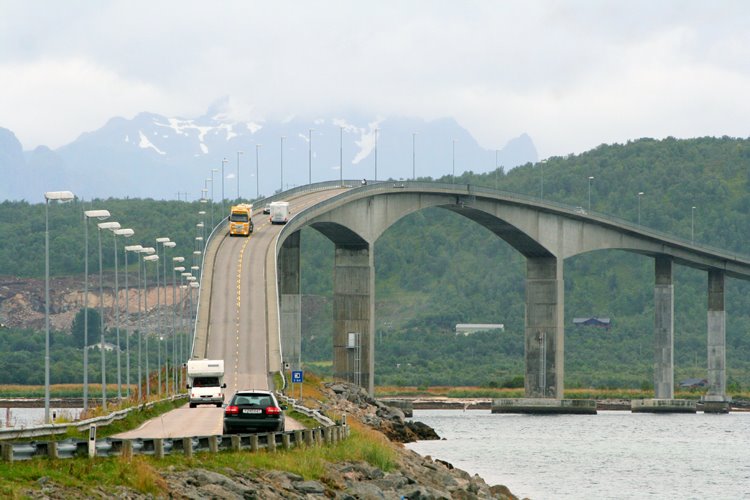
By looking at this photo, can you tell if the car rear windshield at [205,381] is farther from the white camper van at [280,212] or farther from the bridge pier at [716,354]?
the bridge pier at [716,354]

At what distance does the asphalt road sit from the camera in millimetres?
89500

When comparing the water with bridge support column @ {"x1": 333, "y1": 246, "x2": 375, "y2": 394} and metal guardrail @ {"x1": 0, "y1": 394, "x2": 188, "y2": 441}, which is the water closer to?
bridge support column @ {"x1": 333, "y1": 246, "x2": 375, "y2": 394}

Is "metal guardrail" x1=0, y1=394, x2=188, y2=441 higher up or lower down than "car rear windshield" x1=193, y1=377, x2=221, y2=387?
higher up

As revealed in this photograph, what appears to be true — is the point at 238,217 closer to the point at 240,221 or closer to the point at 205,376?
the point at 240,221

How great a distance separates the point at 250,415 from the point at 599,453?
1965 inches

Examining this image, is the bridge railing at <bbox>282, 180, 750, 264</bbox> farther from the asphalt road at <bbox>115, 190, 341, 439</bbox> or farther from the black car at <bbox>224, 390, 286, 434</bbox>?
the black car at <bbox>224, 390, 286, 434</bbox>

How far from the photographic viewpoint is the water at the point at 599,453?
71500 millimetres

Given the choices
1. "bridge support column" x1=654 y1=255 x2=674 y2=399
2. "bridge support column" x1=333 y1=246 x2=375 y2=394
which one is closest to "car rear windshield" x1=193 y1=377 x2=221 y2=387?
"bridge support column" x1=333 y1=246 x2=375 y2=394

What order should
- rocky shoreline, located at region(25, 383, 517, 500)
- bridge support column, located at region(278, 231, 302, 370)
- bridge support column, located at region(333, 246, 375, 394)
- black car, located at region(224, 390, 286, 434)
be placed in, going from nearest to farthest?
rocky shoreline, located at region(25, 383, 517, 500), black car, located at region(224, 390, 286, 434), bridge support column, located at region(278, 231, 302, 370), bridge support column, located at region(333, 246, 375, 394)

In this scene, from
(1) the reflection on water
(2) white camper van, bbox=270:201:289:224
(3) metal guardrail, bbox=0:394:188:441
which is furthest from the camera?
(2) white camper van, bbox=270:201:289:224

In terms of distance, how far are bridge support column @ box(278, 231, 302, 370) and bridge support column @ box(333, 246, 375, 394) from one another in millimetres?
3298

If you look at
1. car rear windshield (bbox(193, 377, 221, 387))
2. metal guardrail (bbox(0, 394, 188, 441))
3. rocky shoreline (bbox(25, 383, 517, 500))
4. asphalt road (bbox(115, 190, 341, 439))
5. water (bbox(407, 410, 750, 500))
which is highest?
Result: asphalt road (bbox(115, 190, 341, 439))

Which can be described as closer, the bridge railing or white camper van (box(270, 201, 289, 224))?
white camper van (box(270, 201, 289, 224))

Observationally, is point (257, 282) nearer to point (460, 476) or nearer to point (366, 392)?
point (366, 392)
